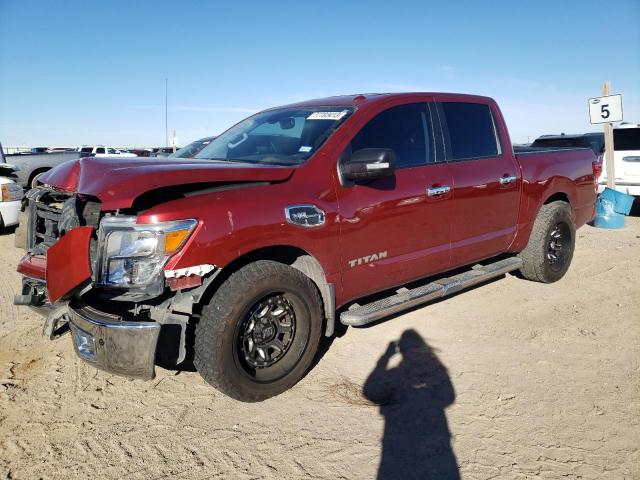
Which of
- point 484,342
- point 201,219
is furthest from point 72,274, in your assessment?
point 484,342

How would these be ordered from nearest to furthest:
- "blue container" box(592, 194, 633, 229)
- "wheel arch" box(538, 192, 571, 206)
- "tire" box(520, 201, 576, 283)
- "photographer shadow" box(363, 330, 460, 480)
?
"photographer shadow" box(363, 330, 460, 480), "tire" box(520, 201, 576, 283), "wheel arch" box(538, 192, 571, 206), "blue container" box(592, 194, 633, 229)

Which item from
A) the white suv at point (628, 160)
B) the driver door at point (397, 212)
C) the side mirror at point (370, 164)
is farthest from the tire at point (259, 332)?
the white suv at point (628, 160)

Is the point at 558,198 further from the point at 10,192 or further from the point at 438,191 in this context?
the point at 10,192

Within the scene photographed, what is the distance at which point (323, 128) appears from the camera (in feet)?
12.0

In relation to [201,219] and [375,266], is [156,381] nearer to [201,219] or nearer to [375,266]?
[201,219]

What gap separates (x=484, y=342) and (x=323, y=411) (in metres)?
1.64

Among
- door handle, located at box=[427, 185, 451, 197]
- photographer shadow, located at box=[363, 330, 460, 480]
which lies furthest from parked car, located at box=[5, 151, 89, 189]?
photographer shadow, located at box=[363, 330, 460, 480]

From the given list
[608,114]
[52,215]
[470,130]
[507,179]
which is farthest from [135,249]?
[608,114]

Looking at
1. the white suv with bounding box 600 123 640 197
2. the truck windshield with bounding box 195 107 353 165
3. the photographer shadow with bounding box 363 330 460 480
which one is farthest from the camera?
the white suv with bounding box 600 123 640 197

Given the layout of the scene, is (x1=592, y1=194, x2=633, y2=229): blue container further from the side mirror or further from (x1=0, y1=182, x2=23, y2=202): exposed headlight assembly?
(x1=0, y1=182, x2=23, y2=202): exposed headlight assembly

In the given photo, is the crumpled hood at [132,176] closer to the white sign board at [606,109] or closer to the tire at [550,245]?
the tire at [550,245]

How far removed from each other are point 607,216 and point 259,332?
824cm

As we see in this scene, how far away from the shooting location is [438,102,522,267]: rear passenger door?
4.20 meters

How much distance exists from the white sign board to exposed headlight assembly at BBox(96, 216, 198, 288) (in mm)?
9094
